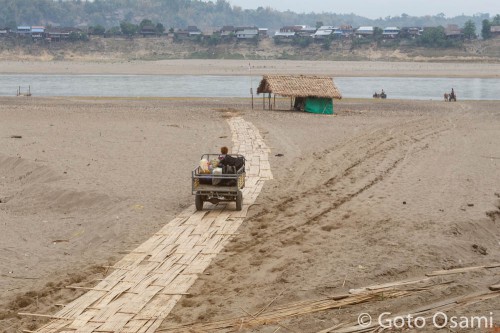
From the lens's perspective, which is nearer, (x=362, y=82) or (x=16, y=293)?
(x=16, y=293)

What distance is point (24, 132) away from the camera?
30219mm

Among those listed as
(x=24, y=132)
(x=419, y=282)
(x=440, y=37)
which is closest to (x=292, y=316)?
(x=419, y=282)

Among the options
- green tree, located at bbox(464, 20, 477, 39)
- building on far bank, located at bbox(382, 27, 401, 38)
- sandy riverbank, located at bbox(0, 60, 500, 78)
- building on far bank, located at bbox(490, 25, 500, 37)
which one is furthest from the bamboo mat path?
building on far bank, located at bbox(490, 25, 500, 37)

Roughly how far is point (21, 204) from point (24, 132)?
1172 centimetres

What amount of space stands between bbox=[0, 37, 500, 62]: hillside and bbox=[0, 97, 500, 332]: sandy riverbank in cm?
8100

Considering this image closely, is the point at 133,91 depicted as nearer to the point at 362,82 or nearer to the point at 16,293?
the point at 362,82

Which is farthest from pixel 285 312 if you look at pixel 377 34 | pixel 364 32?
pixel 364 32

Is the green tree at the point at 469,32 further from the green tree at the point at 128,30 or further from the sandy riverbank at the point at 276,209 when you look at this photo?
the sandy riverbank at the point at 276,209

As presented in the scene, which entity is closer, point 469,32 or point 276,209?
point 276,209

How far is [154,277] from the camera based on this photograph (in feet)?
40.5

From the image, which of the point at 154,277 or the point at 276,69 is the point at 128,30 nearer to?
the point at 276,69

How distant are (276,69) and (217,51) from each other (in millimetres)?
31567

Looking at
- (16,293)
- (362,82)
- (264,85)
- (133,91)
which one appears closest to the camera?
(16,293)

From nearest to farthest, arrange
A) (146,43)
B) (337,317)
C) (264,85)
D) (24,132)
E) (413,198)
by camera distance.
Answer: (337,317) → (413,198) → (24,132) → (264,85) → (146,43)
